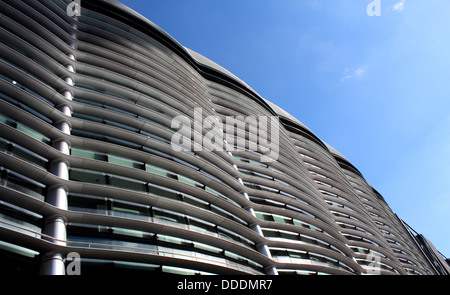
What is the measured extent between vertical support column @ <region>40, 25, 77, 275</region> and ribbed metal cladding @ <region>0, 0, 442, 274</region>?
0.17ft

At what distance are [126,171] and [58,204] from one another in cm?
397

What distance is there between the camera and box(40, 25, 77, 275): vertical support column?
39.6 feet

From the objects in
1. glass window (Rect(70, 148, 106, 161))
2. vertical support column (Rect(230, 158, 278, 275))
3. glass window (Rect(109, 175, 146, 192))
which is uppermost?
glass window (Rect(70, 148, 106, 161))

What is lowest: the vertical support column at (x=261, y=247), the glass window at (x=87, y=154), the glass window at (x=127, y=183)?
the vertical support column at (x=261, y=247)

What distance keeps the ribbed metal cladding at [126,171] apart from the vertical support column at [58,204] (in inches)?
2.0

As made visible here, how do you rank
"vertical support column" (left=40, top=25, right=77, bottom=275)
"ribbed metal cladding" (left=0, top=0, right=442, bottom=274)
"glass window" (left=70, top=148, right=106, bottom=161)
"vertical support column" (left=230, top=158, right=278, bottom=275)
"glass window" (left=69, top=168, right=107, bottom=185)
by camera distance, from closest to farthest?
"vertical support column" (left=40, top=25, right=77, bottom=275)
"ribbed metal cladding" (left=0, top=0, right=442, bottom=274)
"glass window" (left=69, top=168, right=107, bottom=185)
"glass window" (left=70, top=148, right=106, bottom=161)
"vertical support column" (left=230, top=158, right=278, bottom=275)

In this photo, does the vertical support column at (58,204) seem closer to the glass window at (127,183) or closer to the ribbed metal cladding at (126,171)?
the ribbed metal cladding at (126,171)

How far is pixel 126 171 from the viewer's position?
17.4 meters

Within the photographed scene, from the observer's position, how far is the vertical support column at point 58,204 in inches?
476

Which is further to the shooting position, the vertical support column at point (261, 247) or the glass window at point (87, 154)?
the vertical support column at point (261, 247)

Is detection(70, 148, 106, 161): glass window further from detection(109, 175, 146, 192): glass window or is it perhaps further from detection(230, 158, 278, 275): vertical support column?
detection(230, 158, 278, 275): vertical support column

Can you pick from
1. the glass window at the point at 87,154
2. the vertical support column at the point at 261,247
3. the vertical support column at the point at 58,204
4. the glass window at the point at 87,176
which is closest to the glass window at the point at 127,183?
the glass window at the point at 87,176

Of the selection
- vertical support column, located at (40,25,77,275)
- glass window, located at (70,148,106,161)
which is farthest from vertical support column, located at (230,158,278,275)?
vertical support column, located at (40,25,77,275)
